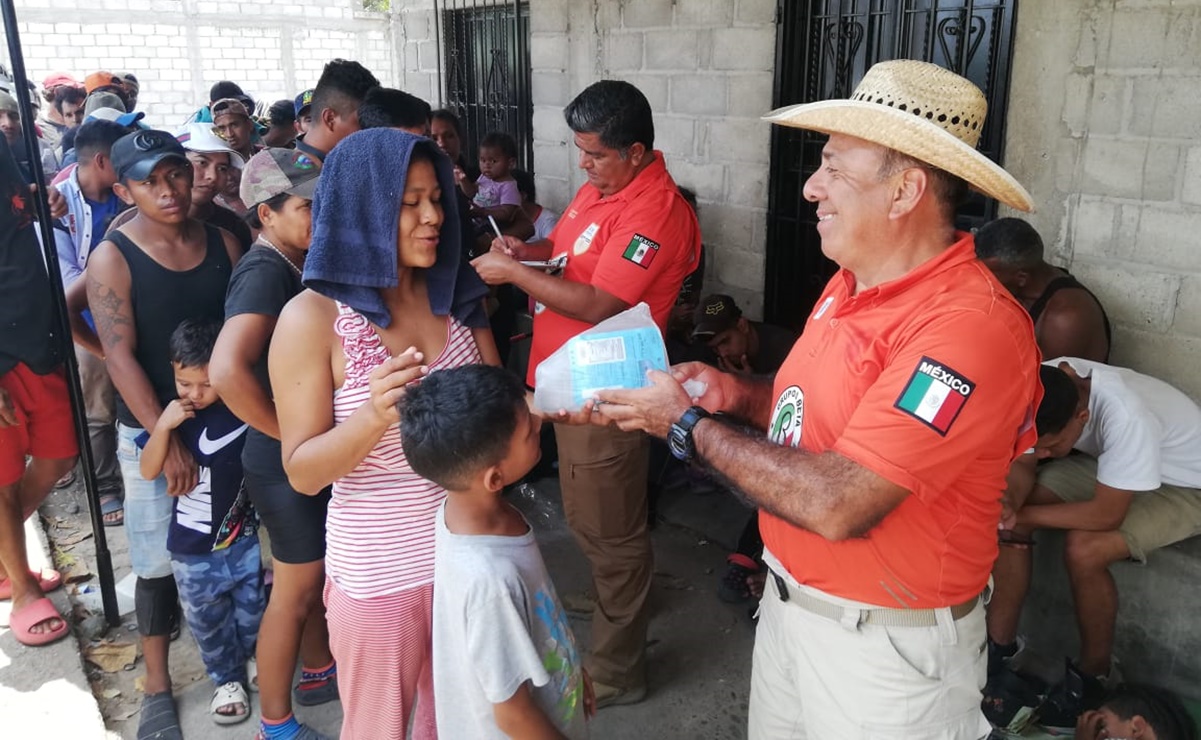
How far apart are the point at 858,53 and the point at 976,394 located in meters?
2.96

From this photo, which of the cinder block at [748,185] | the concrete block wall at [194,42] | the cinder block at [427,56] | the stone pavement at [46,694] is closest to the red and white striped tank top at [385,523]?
the stone pavement at [46,694]

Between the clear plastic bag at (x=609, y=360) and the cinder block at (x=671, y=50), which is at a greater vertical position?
the cinder block at (x=671, y=50)

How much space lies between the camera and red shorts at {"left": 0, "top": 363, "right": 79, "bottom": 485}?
3.54 metres

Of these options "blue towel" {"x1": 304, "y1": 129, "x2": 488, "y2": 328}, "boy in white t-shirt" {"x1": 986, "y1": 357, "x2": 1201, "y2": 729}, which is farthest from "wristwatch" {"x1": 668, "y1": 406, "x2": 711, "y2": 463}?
"boy in white t-shirt" {"x1": 986, "y1": 357, "x2": 1201, "y2": 729}

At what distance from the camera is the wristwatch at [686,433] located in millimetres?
1858

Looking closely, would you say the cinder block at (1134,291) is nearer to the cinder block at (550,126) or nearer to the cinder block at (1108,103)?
the cinder block at (1108,103)

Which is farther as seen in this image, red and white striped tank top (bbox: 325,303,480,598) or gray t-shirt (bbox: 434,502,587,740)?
red and white striped tank top (bbox: 325,303,480,598)

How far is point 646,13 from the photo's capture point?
504 cm

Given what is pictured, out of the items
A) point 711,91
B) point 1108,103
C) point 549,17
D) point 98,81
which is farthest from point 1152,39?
point 98,81

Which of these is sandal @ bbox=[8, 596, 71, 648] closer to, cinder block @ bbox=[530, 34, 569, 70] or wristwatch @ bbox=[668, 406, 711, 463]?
wristwatch @ bbox=[668, 406, 711, 463]

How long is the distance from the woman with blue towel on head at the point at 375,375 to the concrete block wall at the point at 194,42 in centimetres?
1357

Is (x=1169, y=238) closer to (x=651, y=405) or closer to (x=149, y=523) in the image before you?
(x=651, y=405)

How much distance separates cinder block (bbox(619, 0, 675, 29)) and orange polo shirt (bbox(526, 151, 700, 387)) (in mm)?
1917

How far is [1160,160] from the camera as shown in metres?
3.07
